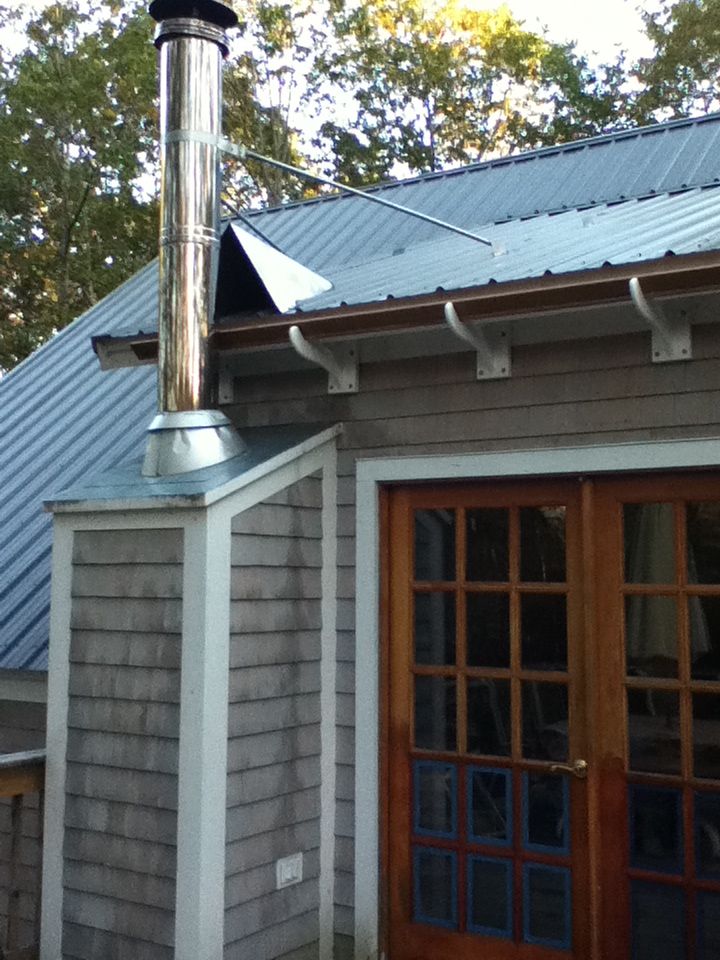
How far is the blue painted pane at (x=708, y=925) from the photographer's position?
3709mm

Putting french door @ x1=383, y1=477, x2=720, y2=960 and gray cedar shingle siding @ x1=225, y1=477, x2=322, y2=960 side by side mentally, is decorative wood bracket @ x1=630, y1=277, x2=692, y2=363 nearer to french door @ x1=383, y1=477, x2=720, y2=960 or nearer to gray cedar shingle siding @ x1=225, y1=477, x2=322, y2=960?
french door @ x1=383, y1=477, x2=720, y2=960

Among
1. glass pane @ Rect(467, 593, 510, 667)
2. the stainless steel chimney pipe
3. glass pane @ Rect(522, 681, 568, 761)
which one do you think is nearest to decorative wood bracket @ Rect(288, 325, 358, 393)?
the stainless steel chimney pipe

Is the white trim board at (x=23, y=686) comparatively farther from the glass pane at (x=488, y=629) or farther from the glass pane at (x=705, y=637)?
the glass pane at (x=705, y=637)


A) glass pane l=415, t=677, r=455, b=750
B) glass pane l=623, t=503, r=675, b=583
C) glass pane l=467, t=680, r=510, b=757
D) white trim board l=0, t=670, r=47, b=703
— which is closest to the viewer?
glass pane l=623, t=503, r=675, b=583

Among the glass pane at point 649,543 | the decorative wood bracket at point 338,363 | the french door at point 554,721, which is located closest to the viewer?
the french door at point 554,721

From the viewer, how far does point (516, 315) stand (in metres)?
3.98

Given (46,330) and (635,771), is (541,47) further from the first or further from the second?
(635,771)

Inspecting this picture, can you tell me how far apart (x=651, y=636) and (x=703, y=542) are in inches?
15.9

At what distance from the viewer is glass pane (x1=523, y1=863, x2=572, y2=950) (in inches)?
157

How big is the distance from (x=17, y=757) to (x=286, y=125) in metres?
19.7

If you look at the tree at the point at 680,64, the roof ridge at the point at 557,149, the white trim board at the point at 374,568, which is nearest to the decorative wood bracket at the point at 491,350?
the white trim board at the point at 374,568

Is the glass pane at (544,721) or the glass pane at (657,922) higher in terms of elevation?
the glass pane at (544,721)

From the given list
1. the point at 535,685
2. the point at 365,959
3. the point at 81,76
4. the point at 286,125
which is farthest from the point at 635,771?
the point at 286,125

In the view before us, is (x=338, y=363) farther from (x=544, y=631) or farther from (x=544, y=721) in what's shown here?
(x=544, y=721)
